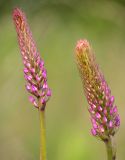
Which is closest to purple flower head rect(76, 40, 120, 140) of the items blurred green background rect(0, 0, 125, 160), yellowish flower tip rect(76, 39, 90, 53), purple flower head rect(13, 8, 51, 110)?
yellowish flower tip rect(76, 39, 90, 53)

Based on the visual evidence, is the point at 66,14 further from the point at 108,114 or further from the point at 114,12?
the point at 108,114

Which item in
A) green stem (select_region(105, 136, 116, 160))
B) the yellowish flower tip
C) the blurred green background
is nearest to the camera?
green stem (select_region(105, 136, 116, 160))

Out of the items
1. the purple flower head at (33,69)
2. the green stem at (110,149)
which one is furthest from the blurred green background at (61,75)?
the green stem at (110,149)

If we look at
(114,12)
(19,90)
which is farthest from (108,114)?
(114,12)

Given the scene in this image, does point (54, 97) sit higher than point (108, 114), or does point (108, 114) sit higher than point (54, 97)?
point (108, 114)

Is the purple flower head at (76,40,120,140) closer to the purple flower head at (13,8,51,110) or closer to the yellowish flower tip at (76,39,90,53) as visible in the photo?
the yellowish flower tip at (76,39,90,53)

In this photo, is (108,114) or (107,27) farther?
(107,27)
